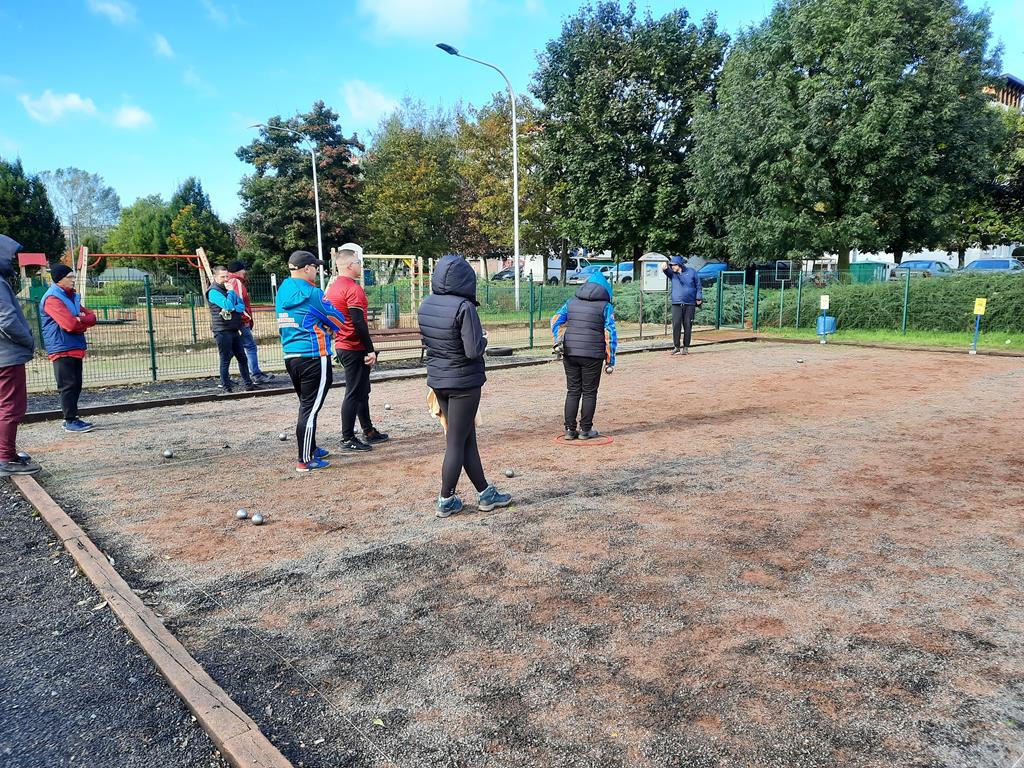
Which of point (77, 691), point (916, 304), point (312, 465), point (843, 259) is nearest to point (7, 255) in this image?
point (312, 465)

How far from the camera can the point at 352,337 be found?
7.12 meters

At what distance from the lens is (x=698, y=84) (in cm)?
3038

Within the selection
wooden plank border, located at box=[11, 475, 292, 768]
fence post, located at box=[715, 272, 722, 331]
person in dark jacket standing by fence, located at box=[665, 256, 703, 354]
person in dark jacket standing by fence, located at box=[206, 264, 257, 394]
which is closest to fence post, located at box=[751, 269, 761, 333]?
fence post, located at box=[715, 272, 722, 331]

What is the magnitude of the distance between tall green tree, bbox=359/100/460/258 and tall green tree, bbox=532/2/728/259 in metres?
12.0

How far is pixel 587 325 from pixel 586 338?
0.14 metres

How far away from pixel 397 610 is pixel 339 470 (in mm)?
3091

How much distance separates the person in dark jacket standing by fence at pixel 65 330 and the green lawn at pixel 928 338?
57.5 ft

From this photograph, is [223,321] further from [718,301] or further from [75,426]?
[718,301]

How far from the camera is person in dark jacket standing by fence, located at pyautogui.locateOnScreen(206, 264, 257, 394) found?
10.7 meters

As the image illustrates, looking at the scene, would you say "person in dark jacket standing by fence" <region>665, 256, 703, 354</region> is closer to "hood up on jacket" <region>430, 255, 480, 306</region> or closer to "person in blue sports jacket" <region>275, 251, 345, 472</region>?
"person in blue sports jacket" <region>275, 251, 345, 472</region>

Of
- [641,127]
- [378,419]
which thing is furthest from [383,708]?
[641,127]

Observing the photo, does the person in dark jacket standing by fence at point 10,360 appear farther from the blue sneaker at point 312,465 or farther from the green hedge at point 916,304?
the green hedge at point 916,304

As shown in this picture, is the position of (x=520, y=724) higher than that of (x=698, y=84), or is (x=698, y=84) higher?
(x=698, y=84)

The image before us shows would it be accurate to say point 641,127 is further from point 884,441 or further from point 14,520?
point 14,520
